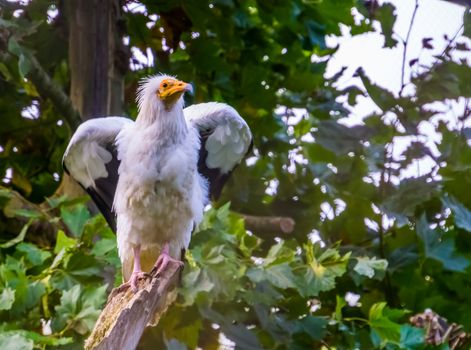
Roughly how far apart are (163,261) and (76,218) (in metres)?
0.53

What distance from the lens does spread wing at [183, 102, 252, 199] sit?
3332 mm

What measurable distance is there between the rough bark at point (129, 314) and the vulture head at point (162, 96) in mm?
481

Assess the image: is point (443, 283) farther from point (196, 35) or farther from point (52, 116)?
point (52, 116)

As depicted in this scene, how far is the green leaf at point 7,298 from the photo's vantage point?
338 centimetres

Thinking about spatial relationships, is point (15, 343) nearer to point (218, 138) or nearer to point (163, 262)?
point (163, 262)

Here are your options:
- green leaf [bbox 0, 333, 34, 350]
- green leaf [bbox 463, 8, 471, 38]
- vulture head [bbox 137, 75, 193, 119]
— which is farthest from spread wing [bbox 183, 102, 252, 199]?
green leaf [bbox 463, 8, 471, 38]

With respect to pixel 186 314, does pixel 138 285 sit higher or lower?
higher

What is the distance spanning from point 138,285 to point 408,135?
1.34m

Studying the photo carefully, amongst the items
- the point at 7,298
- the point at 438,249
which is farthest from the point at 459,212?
the point at 7,298

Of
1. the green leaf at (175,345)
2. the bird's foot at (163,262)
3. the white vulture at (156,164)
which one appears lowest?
the green leaf at (175,345)

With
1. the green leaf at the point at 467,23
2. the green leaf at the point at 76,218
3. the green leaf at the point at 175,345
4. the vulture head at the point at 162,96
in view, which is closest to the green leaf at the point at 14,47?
the vulture head at the point at 162,96

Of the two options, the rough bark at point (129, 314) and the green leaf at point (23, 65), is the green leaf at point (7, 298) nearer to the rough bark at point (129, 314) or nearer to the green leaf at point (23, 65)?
the rough bark at point (129, 314)

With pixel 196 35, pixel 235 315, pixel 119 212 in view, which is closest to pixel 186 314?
pixel 235 315

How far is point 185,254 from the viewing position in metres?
3.49
